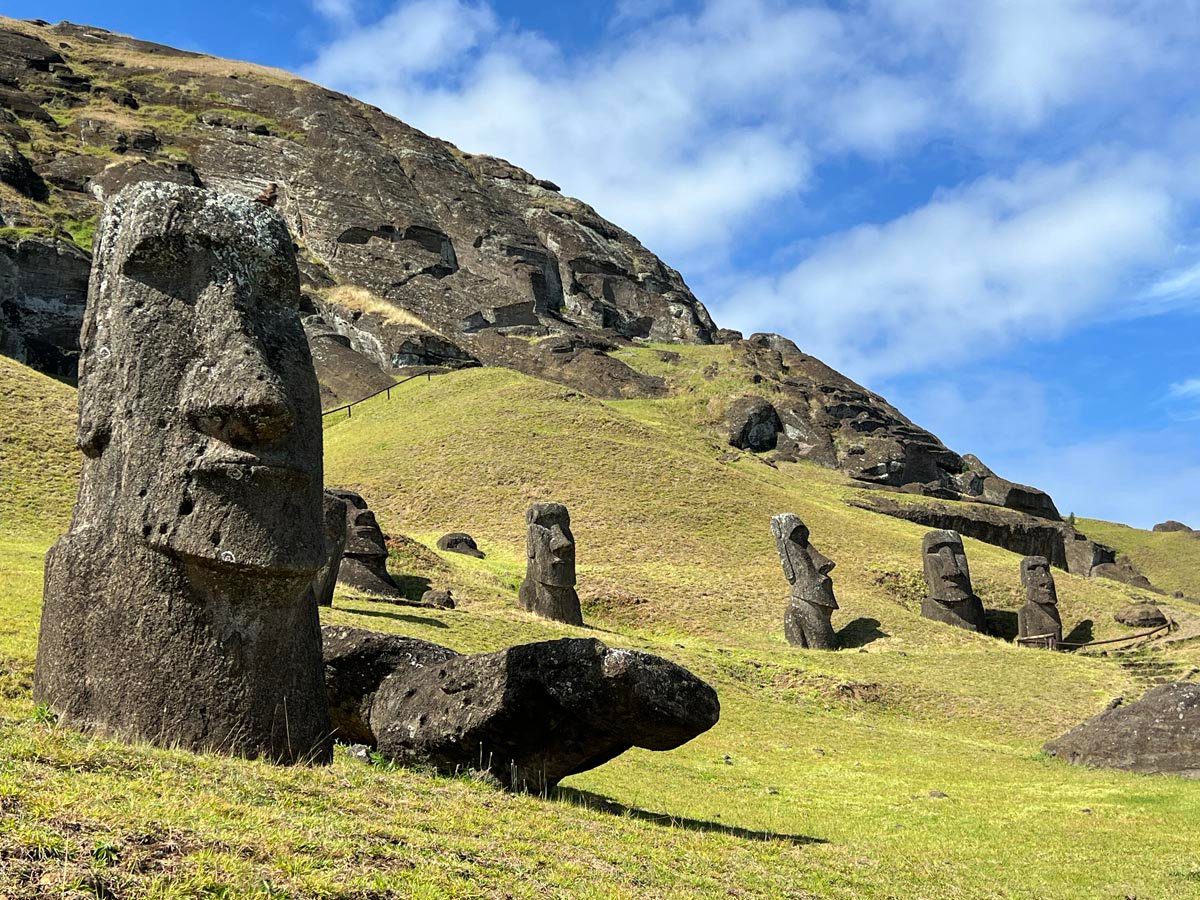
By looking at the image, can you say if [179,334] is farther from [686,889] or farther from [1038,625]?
[1038,625]

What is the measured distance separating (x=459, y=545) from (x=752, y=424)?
31081mm

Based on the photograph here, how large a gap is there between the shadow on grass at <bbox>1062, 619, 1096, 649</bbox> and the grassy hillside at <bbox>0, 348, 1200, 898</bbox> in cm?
13

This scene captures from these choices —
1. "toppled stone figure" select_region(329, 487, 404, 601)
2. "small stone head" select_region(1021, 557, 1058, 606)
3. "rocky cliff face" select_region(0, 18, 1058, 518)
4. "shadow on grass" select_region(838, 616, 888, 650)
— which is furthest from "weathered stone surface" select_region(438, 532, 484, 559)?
"rocky cliff face" select_region(0, 18, 1058, 518)

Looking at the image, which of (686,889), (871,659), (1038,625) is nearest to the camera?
(686,889)

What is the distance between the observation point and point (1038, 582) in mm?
31859

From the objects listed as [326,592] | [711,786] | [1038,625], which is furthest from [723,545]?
[711,786]

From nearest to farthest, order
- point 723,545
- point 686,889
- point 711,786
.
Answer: point 686,889
point 711,786
point 723,545

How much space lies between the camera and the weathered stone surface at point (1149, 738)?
1590 cm

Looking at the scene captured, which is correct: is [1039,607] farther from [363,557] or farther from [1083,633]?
[363,557]

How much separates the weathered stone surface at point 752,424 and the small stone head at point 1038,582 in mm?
27750

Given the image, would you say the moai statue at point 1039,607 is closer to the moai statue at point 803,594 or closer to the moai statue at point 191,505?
the moai statue at point 803,594

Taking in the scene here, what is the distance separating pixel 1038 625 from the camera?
103 ft

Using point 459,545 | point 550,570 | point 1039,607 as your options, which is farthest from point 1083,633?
point 459,545

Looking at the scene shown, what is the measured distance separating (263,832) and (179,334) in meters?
3.66
